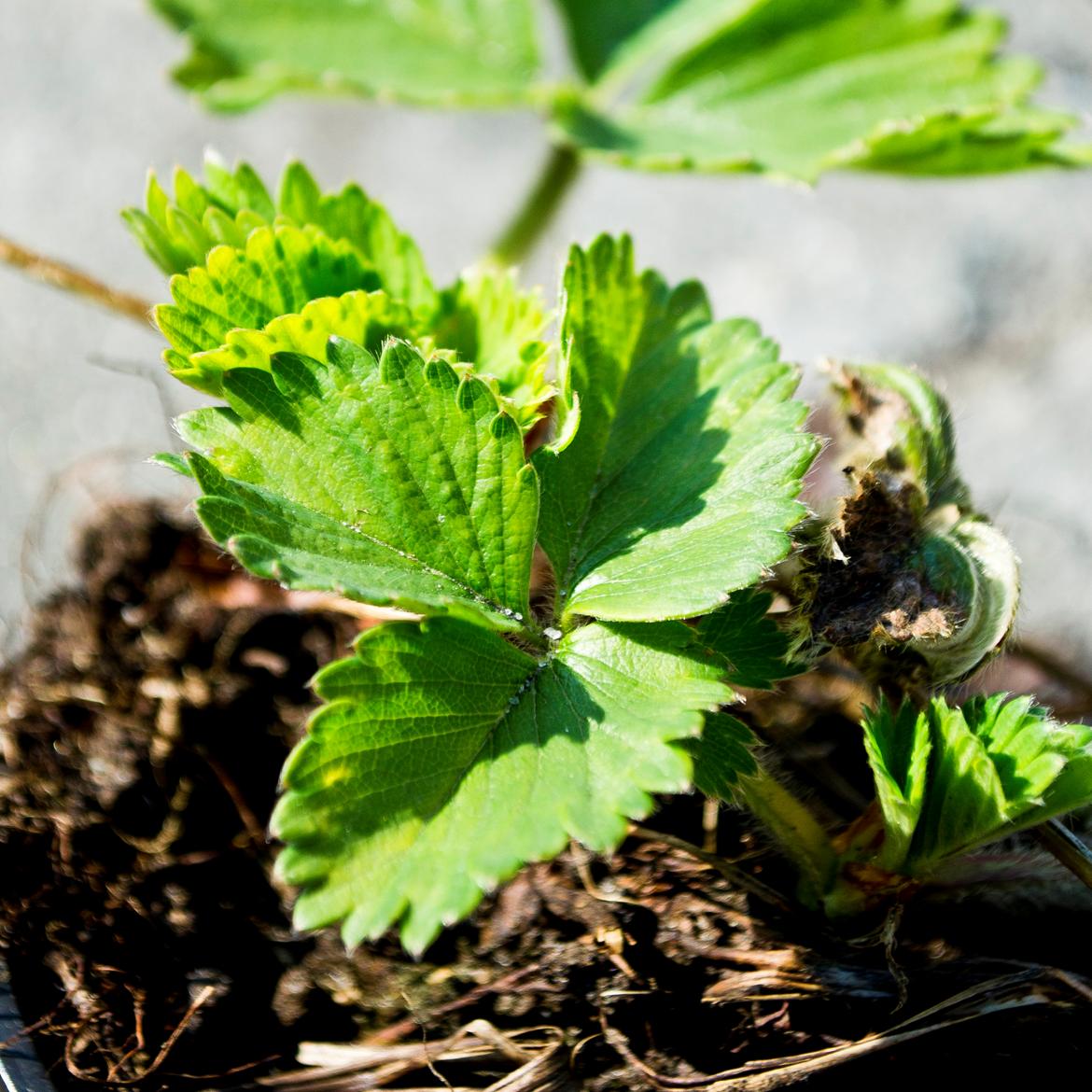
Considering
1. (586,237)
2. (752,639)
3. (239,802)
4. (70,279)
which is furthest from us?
(586,237)

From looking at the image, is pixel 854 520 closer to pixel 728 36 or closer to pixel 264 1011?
pixel 264 1011

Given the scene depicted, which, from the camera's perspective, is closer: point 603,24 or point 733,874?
point 733,874

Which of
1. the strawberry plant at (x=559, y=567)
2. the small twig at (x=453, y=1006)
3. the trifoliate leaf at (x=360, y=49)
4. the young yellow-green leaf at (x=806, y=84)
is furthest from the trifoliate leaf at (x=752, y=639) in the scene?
the trifoliate leaf at (x=360, y=49)

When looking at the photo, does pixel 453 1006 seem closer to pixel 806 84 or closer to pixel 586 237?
pixel 806 84

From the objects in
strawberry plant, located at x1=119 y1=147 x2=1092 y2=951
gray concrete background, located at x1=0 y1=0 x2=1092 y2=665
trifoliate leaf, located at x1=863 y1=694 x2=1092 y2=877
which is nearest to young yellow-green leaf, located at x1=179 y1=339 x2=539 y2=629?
strawberry plant, located at x1=119 y1=147 x2=1092 y2=951

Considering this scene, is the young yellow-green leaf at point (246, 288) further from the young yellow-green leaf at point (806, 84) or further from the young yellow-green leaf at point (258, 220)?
the young yellow-green leaf at point (806, 84)

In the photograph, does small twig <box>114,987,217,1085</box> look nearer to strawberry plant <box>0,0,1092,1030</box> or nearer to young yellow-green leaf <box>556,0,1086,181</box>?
strawberry plant <box>0,0,1092,1030</box>

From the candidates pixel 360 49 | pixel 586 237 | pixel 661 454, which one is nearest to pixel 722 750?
pixel 661 454
